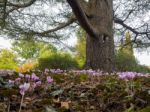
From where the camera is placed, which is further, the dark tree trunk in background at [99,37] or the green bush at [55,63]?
the green bush at [55,63]

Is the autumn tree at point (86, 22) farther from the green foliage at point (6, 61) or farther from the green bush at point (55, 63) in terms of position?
the green foliage at point (6, 61)

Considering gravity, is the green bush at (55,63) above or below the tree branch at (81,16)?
below

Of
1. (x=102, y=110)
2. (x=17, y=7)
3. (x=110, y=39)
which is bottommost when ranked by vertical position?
(x=102, y=110)

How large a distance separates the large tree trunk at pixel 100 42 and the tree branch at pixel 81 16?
351 millimetres

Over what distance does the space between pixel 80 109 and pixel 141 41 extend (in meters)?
12.3

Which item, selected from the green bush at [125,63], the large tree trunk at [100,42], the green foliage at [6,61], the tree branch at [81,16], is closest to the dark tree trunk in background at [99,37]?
the large tree trunk at [100,42]

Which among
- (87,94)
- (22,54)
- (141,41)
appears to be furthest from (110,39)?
(22,54)

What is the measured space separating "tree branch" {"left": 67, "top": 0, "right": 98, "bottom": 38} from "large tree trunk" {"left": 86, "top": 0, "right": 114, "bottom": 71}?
351mm

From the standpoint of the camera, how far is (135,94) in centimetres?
212

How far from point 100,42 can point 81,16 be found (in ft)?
6.52

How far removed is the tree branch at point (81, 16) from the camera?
738 centimetres

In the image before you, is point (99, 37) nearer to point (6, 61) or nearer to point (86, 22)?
point (86, 22)

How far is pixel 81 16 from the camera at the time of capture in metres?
8.12

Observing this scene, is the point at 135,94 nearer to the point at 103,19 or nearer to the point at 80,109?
the point at 80,109
